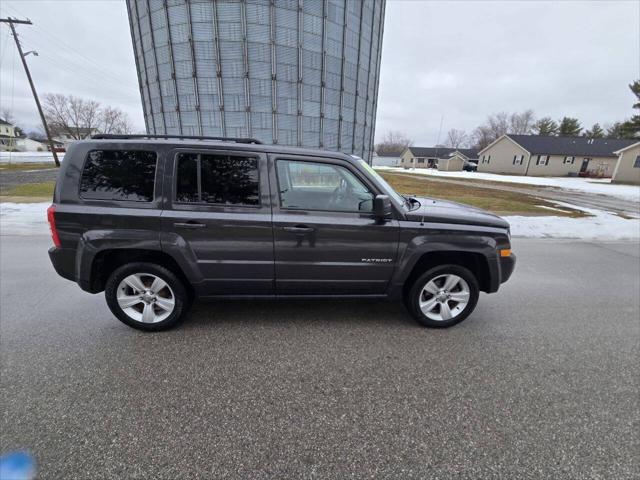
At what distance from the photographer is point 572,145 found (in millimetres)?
42875

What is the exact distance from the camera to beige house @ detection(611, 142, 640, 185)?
32188mm

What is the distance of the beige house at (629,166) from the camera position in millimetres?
32188

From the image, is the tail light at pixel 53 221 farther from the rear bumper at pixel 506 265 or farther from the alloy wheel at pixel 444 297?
the rear bumper at pixel 506 265

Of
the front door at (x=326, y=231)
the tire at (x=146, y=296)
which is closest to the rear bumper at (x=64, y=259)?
the tire at (x=146, y=296)

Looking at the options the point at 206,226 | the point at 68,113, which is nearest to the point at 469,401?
the point at 206,226

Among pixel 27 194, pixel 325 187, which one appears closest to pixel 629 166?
pixel 325 187

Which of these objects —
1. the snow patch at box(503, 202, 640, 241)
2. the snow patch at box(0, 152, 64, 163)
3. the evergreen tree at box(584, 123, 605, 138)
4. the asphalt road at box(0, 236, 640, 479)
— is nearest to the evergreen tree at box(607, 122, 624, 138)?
the evergreen tree at box(584, 123, 605, 138)

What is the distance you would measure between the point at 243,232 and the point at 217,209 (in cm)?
33

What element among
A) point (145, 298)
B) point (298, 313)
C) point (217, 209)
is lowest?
point (298, 313)

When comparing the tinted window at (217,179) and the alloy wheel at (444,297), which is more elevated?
the tinted window at (217,179)

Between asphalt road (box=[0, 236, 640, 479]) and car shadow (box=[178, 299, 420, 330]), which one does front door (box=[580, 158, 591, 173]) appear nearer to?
asphalt road (box=[0, 236, 640, 479])

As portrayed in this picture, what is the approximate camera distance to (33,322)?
3113 millimetres

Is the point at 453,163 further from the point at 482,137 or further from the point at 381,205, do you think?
the point at 381,205

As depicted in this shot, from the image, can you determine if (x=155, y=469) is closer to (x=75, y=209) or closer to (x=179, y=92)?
(x=75, y=209)
